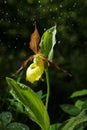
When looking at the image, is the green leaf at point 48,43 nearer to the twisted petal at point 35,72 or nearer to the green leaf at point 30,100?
the twisted petal at point 35,72

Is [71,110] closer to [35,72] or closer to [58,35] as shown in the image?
[35,72]

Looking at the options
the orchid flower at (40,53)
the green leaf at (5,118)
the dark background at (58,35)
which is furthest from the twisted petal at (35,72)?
the dark background at (58,35)

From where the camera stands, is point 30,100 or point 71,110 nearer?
point 30,100

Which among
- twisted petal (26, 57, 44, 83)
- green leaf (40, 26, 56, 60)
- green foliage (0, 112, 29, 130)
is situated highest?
green leaf (40, 26, 56, 60)

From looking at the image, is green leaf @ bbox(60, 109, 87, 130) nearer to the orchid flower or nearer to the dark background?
the orchid flower

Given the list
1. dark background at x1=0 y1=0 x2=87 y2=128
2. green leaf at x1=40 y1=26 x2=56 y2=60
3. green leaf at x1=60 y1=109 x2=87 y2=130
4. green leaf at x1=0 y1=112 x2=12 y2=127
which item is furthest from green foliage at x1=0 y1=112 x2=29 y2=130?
dark background at x1=0 y1=0 x2=87 y2=128

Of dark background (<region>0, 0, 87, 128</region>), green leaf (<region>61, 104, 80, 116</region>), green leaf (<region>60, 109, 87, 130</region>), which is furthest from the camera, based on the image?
dark background (<region>0, 0, 87, 128</region>)

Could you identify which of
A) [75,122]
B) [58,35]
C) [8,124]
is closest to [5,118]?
[8,124]
